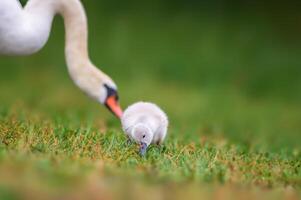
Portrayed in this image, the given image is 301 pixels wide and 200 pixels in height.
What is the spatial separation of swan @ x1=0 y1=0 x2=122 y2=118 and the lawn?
0.42 m

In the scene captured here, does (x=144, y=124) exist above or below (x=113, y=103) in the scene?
below

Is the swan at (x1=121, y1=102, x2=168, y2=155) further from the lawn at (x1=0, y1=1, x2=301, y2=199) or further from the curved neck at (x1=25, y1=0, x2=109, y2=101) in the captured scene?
the curved neck at (x1=25, y1=0, x2=109, y2=101)

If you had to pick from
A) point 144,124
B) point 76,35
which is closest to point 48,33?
point 76,35

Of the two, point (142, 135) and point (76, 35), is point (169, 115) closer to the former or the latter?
point (76, 35)

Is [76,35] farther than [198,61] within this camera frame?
No

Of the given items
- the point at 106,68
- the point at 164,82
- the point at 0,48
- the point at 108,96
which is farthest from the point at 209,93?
the point at 0,48

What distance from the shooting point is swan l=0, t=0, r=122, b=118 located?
A: 24.4 feet

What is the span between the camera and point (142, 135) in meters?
7.57

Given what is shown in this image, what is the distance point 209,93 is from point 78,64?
758 cm

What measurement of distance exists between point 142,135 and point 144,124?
185 mm

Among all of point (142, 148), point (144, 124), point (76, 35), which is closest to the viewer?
point (142, 148)

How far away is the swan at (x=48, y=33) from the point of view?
7.43 meters

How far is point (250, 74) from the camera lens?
17531 millimetres

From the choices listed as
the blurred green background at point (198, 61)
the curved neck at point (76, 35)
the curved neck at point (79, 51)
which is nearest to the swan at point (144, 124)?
the curved neck at point (79, 51)
